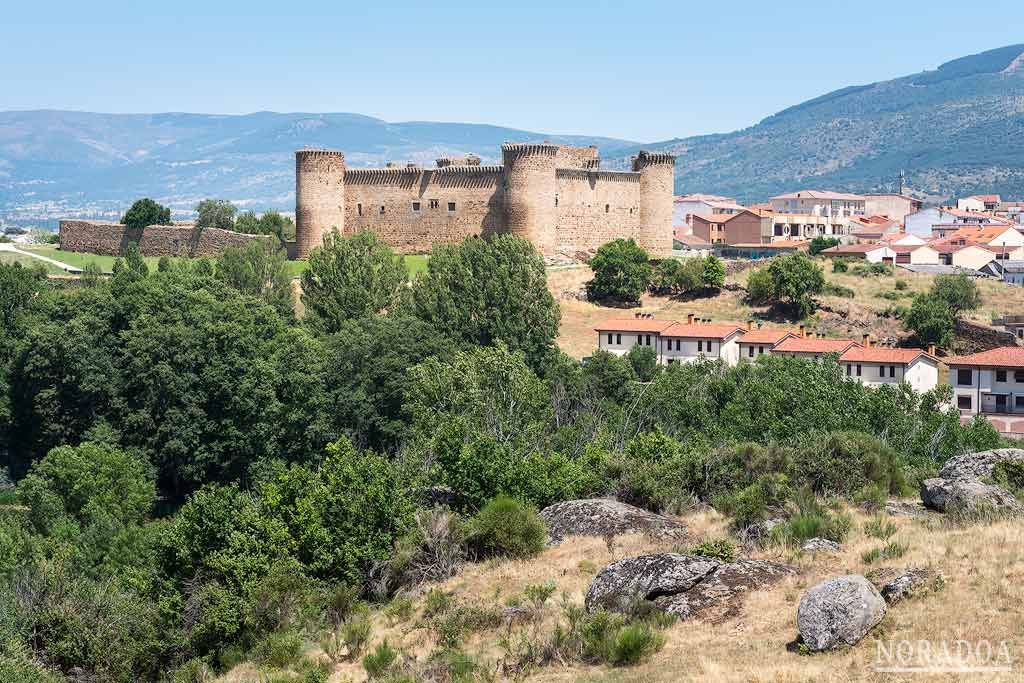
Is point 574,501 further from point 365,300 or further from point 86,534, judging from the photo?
point 365,300

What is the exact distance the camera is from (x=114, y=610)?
18.0m

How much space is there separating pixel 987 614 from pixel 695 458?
9.12 meters

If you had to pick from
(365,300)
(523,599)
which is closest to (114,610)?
(523,599)

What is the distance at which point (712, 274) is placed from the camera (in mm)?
60344

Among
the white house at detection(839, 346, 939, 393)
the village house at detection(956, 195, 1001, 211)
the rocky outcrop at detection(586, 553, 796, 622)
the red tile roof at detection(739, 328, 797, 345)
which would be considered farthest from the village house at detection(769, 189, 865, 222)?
the rocky outcrop at detection(586, 553, 796, 622)

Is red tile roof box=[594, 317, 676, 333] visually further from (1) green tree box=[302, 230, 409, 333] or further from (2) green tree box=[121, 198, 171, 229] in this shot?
(2) green tree box=[121, 198, 171, 229]

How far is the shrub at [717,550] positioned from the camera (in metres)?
15.3

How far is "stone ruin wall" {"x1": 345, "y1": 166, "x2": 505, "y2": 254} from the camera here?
195 feet

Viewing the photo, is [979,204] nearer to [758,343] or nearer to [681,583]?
[758,343]

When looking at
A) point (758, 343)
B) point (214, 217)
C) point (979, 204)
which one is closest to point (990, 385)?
point (758, 343)

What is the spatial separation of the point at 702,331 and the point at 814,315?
865 cm

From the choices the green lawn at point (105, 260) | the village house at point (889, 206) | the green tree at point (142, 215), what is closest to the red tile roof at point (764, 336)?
the green lawn at point (105, 260)

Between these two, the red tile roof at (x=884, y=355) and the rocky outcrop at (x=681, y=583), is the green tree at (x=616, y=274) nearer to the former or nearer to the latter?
the red tile roof at (x=884, y=355)

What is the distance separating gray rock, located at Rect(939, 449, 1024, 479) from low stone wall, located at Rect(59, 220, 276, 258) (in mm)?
43489
